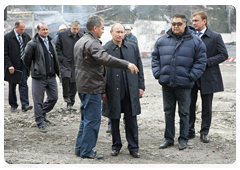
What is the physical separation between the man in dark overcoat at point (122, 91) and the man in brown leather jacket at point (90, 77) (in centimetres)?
18

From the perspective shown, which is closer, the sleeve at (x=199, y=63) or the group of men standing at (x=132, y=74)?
the group of men standing at (x=132, y=74)

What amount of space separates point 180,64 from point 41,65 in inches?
112

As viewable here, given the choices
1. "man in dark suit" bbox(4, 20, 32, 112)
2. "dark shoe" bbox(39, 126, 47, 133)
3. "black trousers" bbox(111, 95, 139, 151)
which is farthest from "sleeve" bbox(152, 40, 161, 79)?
"man in dark suit" bbox(4, 20, 32, 112)

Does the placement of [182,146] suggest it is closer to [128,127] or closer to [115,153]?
[128,127]

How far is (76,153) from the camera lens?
186 inches

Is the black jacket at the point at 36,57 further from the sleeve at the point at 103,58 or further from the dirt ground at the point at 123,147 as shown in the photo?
the sleeve at the point at 103,58

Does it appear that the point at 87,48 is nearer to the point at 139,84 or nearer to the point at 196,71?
the point at 139,84

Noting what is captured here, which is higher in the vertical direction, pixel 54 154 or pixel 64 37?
pixel 64 37

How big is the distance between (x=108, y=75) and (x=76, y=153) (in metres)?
1.32

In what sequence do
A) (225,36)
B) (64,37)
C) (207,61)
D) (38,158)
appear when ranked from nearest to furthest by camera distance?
1. (38,158)
2. (207,61)
3. (64,37)
4. (225,36)

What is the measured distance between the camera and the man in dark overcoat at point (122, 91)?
14.9 ft

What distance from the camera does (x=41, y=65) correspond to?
6.11 meters

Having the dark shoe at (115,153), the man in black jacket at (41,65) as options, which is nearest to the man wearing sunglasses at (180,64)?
the dark shoe at (115,153)
